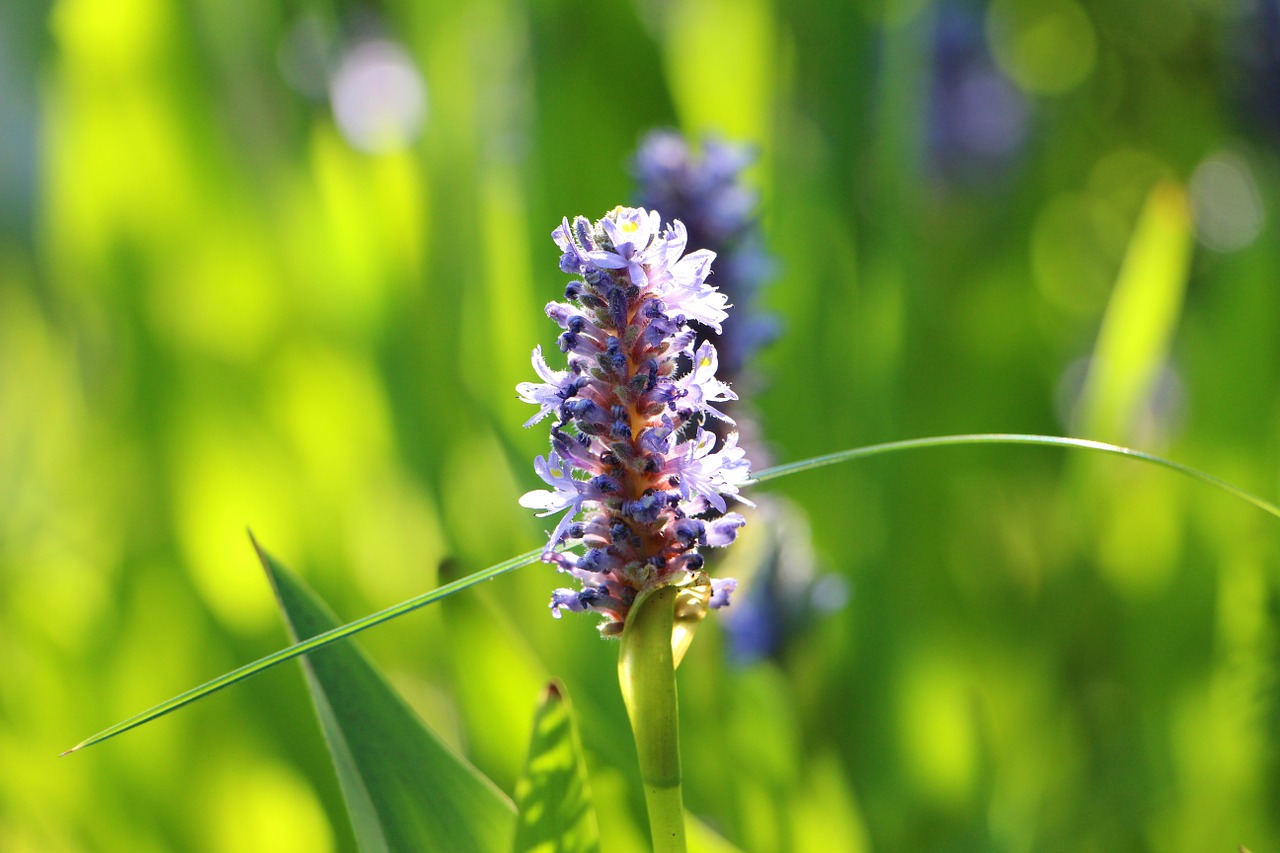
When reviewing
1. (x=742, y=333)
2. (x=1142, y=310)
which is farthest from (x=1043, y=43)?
(x=742, y=333)

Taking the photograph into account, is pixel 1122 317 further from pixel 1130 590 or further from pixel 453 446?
pixel 453 446

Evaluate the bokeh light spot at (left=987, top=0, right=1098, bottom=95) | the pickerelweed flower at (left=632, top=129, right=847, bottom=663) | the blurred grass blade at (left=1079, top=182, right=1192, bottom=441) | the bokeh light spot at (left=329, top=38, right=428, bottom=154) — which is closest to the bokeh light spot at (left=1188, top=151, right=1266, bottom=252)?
the bokeh light spot at (left=987, top=0, right=1098, bottom=95)

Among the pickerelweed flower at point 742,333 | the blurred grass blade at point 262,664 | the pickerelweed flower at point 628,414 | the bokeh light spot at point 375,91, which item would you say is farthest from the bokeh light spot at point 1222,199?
the blurred grass blade at point 262,664

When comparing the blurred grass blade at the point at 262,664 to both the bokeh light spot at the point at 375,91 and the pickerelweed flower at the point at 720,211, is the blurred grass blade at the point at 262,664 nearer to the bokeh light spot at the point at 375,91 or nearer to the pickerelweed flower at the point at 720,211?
the pickerelweed flower at the point at 720,211

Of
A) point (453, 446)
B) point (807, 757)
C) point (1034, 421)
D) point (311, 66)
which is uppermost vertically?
point (311, 66)

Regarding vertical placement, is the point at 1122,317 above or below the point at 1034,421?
above

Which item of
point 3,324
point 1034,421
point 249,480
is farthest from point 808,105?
point 3,324
